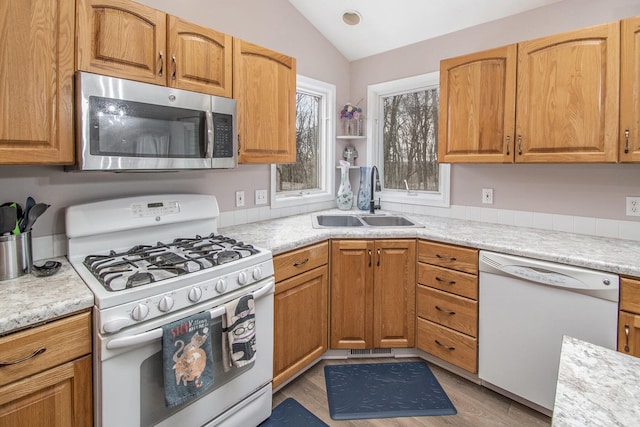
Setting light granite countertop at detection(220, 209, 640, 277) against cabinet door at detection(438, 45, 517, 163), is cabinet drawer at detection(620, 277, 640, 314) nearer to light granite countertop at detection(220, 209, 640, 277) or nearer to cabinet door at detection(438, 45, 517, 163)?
light granite countertop at detection(220, 209, 640, 277)

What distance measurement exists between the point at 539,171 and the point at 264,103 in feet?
6.15

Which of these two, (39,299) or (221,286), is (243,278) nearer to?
(221,286)

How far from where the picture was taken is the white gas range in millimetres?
1228

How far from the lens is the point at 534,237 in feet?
7.03

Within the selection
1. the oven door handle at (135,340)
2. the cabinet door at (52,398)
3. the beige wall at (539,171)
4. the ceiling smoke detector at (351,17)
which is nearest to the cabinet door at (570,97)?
the beige wall at (539,171)

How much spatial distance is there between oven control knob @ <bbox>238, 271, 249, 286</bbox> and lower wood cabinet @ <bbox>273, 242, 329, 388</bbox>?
1.01 ft

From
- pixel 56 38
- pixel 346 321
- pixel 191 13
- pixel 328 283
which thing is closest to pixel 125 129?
pixel 56 38

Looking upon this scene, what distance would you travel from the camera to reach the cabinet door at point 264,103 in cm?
204

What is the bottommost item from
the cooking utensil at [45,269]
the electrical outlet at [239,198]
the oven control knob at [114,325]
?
the oven control knob at [114,325]

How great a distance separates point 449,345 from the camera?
2209 mm

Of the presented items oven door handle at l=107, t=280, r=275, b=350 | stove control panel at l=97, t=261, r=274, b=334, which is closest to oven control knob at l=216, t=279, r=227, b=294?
stove control panel at l=97, t=261, r=274, b=334

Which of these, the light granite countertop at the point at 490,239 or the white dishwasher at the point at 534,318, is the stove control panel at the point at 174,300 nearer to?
the light granite countertop at the point at 490,239

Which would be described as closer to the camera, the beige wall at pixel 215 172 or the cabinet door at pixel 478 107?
the beige wall at pixel 215 172

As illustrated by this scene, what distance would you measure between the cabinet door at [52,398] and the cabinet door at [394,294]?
165 centimetres
